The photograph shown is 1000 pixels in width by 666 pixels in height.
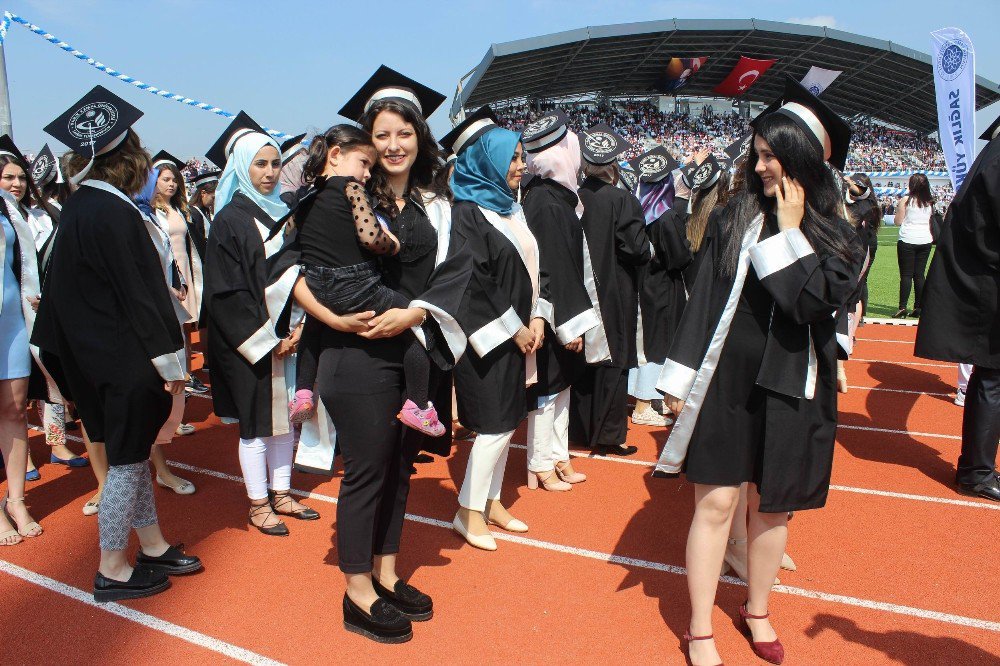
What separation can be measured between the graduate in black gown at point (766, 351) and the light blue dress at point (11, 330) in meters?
3.48

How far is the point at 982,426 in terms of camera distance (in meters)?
4.37

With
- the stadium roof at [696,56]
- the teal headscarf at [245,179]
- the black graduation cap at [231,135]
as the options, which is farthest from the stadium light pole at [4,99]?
the stadium roof at [696,56]

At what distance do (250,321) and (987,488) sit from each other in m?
4.41

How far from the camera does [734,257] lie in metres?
2.60

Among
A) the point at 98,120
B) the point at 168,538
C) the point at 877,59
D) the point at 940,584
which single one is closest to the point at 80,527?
the point at 168,538

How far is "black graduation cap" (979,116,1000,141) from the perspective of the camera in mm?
4570

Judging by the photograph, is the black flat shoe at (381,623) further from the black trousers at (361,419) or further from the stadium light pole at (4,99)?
the stadium light pole at (4,99)

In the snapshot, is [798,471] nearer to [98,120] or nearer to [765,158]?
[765,158]

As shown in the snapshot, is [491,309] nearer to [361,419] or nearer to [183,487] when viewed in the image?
[361,419]

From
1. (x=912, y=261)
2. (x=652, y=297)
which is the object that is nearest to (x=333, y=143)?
(x=652, y=297)

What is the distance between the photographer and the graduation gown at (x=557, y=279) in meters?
4.28

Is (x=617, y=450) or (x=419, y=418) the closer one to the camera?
(x=419, y=418)

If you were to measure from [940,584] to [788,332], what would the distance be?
5.73 feet

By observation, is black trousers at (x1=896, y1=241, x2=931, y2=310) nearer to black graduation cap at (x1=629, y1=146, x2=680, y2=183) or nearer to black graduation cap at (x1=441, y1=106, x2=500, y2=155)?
black graduation cap at (x1=629, y1=146, x2=680, y2=183)
